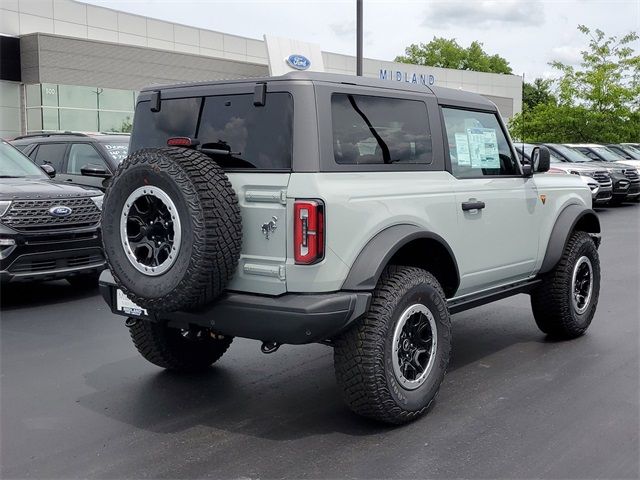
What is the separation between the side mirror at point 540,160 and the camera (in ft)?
19.2

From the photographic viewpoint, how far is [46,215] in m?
7.85

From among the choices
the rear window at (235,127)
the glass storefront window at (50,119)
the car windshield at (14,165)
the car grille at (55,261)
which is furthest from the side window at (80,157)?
the glass storefront window at (50,119)

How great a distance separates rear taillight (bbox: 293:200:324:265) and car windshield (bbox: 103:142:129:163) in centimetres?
→ 653

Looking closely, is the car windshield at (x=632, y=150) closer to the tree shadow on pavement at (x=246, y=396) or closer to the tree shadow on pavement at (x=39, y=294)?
the tree shadow on pavement at (x=39, y=294)

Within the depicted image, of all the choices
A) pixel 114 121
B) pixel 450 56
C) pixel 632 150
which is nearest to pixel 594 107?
pixel 632 150

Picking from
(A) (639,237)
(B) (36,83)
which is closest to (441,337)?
(A) (639,237)

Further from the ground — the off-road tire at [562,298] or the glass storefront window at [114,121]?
the glass storefront window at [114,121]

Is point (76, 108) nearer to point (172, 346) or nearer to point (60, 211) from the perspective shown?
point (60, 211)

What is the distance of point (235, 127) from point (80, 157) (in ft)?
21.6

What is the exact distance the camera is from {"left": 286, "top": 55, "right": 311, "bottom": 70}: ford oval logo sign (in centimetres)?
3241

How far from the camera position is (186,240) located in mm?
3992

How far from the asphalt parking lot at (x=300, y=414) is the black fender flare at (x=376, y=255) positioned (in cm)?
89

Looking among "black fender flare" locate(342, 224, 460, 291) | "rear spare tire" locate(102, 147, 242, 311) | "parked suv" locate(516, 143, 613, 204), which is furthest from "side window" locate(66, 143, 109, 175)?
"parked suv" locate(516, 143, 613, 204)

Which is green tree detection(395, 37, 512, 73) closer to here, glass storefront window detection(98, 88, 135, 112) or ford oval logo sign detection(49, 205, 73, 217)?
glass storefront window detection(98, 88, 135, 112)
